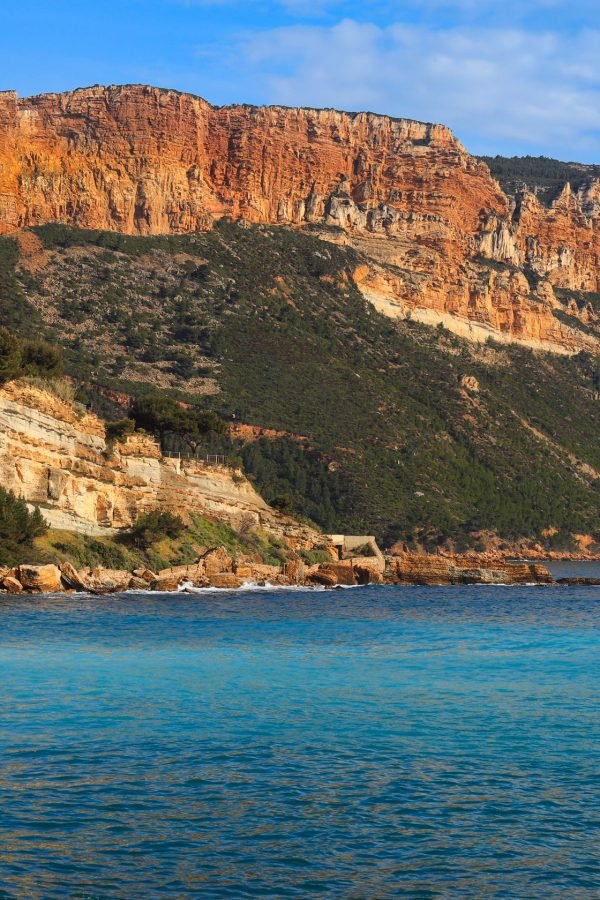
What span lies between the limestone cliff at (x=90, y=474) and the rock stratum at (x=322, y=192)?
66695 mm

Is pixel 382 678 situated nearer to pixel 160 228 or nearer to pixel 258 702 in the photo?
pixel 258 702

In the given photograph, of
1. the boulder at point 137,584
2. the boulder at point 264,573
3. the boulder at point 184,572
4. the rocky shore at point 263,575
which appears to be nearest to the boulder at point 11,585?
the rocky shore at point 263,575

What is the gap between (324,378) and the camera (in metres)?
109

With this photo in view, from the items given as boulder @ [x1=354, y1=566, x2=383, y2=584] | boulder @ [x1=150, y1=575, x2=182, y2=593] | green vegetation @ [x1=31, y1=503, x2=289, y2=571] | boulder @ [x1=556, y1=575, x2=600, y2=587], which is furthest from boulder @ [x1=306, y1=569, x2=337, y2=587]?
boulder @ [x1=556, y1=575, x2=600, y2=587]

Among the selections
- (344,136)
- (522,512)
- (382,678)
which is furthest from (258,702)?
(344,136)

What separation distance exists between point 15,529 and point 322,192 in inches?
4509

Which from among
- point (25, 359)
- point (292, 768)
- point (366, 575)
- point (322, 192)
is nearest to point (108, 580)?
point (25, 359)

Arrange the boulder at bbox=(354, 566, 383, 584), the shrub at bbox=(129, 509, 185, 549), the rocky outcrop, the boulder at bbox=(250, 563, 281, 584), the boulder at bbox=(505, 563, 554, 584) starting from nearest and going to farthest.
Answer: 1. the shrub at bbox=(129, 509, 185, 549)
2. the boulder at bbox=(250, 563, 281, 584)
3. the boulder at bbox=(354, 566, 383, 584)
4. the rocky outcrop
5. the boulder at bbox=(505, 563, 554, 584)

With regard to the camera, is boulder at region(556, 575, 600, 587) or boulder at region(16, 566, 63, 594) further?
boulder at region(556, 575, 600, 587)

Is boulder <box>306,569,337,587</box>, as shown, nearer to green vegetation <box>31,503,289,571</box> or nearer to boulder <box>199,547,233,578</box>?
green vegetation <box>31,503,289,571</box>

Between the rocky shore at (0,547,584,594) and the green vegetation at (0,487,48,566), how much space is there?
615 millimetres

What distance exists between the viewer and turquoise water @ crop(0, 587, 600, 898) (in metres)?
11.4

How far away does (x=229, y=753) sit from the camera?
16.1m

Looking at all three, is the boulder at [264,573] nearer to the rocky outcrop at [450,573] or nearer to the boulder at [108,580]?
the boulder at [108,580]
